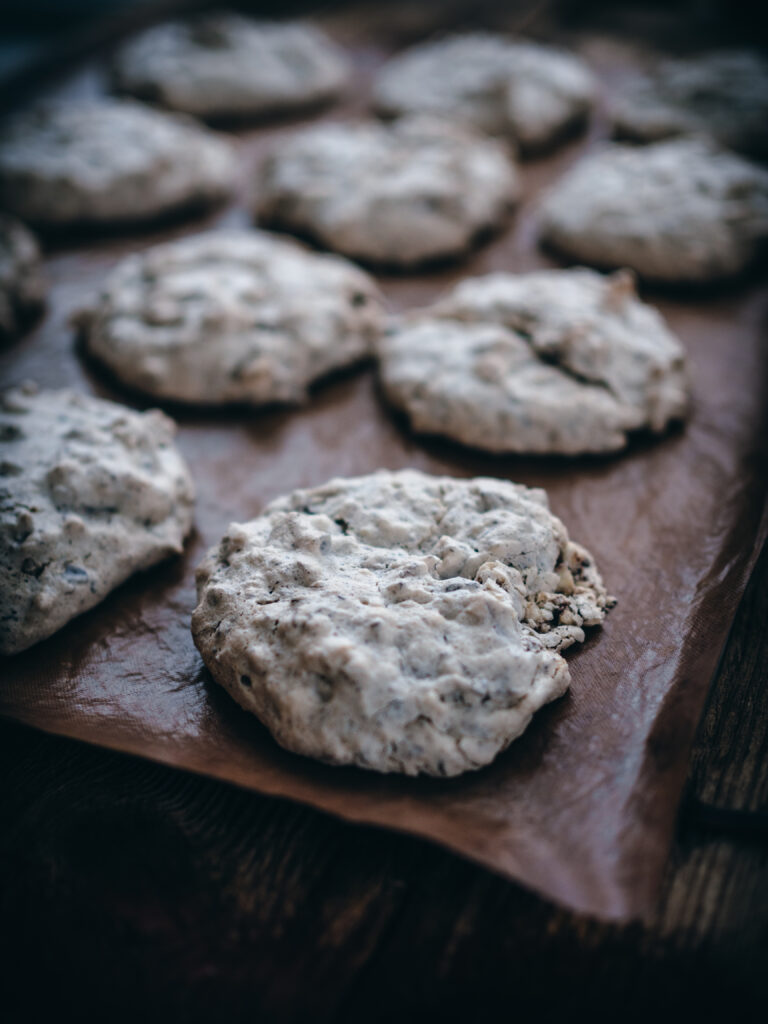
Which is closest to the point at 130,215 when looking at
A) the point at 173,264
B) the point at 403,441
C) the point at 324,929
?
the point at 173,264

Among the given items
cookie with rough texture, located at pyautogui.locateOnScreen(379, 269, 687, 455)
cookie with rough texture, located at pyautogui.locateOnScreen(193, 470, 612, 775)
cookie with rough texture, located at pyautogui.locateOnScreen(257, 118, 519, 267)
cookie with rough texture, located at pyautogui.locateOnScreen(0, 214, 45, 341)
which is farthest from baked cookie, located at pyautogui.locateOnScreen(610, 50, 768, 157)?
cookie with rough texture, located at pyautogui.locateOnScreen(0, 214, 45, 341)

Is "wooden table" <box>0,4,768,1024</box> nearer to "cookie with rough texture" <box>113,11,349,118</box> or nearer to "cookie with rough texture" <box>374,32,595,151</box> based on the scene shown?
"cookie with rough texture" <box>374,32,595,151</box>

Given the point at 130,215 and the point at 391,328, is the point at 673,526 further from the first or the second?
the point at 130,215

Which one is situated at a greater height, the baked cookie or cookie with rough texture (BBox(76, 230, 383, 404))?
the baked cookie

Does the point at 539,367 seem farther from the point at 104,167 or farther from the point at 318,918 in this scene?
the point at 104,167

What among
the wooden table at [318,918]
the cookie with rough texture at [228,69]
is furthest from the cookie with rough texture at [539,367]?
the cookie with rough texture at [228,69]
